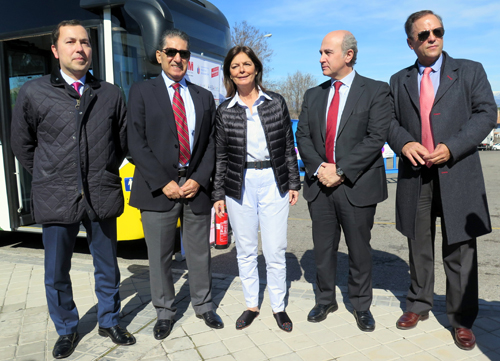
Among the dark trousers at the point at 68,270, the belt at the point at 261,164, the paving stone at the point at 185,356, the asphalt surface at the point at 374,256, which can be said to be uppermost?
the belt at the point at 261,164

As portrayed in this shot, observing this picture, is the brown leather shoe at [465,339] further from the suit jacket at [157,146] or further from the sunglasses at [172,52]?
the sunglasses at [172,52]

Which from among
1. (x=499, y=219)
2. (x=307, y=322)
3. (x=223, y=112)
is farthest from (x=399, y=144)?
(x=499, y=219)

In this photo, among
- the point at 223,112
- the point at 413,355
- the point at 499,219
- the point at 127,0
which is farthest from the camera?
the point at 499,219

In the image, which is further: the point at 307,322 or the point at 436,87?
the point at 307,322

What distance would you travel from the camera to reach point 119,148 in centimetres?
332

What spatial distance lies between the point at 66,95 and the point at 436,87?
2.63 metres

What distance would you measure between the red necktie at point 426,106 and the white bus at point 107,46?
2.30 metres

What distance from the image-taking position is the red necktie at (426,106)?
10.3ft

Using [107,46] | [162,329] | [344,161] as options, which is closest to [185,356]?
[162,329]

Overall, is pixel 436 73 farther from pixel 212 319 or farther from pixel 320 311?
pixel 212 319

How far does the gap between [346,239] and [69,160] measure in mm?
2152

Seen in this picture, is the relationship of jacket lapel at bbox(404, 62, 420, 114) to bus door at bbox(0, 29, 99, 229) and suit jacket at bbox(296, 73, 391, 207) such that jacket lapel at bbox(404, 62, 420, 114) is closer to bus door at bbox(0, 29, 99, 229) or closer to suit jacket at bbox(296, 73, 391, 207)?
suit jacket at bbox(296, 73, 391, 207)

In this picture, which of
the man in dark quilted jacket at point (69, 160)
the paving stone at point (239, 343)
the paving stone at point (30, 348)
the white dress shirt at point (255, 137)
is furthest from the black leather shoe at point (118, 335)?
the white dress shirt at point (255, 137)

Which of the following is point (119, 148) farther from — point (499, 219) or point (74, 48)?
point (499, 219)
